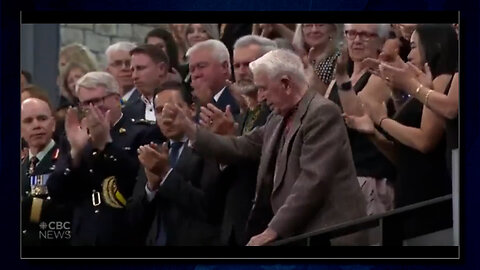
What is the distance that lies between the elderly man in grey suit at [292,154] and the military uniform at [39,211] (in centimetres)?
65

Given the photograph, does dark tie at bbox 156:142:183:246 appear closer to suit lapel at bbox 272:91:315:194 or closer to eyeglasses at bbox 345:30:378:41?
suit lapel at bbox 272:91:315:194

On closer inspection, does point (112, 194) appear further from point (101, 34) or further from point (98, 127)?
point (101, 34)

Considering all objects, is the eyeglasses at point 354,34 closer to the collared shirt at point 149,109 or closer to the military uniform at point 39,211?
the collared shirt at point 149,109

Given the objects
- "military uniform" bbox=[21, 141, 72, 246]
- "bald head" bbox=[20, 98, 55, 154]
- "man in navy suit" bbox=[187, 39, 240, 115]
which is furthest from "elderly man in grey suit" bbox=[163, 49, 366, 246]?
"military uniform" bbox=[21, 141, 72, 246]

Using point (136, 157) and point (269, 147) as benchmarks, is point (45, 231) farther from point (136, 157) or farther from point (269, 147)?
point (269, 147)

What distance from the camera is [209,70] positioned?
4.15 metres

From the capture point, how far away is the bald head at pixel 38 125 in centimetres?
413

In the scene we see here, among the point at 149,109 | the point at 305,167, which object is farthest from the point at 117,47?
the point at 305,167

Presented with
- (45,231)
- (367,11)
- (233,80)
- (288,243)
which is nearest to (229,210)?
(288,243)

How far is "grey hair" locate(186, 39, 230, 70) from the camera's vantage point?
4.14m

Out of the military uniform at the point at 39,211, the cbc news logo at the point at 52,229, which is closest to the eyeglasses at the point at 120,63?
the military uniform at the point at 39,211

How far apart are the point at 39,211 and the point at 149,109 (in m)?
0.69
